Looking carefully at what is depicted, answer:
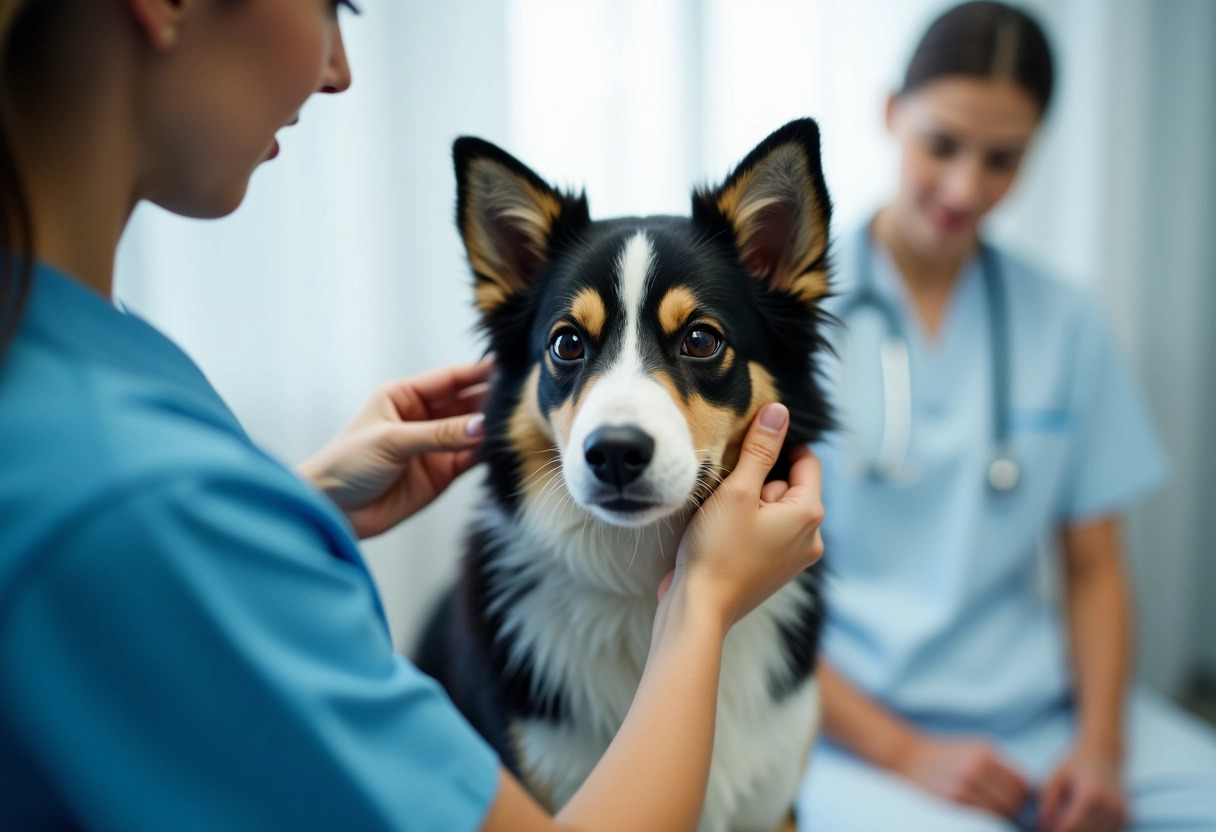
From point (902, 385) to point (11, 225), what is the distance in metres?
1.56

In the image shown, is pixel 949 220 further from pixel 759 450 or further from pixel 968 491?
pixel 759 450

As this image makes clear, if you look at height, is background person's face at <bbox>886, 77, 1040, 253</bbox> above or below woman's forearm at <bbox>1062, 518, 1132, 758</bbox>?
above

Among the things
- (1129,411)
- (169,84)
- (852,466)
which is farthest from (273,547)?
(1129,411)

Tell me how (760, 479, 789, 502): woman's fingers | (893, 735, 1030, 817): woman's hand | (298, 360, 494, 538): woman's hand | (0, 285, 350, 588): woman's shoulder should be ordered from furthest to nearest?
1. (893, 735, 1030, 817): woman's hand
2. (298, 360, 494, 538): woman's hand
3. (760, 479, 789, 502): woman's fingers
4. (0, 285, 350, 588): woman's shoulder

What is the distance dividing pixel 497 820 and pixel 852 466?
4.12 feet

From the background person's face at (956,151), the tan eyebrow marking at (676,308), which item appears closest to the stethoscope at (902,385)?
the background person's face at (956,151)

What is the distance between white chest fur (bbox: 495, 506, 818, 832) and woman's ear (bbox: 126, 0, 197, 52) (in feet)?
2.42

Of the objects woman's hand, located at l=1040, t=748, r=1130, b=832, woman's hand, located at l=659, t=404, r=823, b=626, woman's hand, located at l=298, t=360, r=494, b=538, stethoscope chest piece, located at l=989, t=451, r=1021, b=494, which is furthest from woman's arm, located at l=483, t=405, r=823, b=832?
woman's hand, located at l=1040, t=748, r=1130, b=832

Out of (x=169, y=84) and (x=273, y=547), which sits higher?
(x=169, y=84)

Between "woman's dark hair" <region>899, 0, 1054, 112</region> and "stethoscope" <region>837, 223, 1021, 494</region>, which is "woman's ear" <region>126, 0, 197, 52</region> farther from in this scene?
"woman's dark hair" <region>899, 0, 1054, 112</region>

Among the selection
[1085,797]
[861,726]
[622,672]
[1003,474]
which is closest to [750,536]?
[622,672]

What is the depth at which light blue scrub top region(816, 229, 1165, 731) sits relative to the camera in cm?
167

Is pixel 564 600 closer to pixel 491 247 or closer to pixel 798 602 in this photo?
pixel 798 602

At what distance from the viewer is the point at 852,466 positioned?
1678 mm
